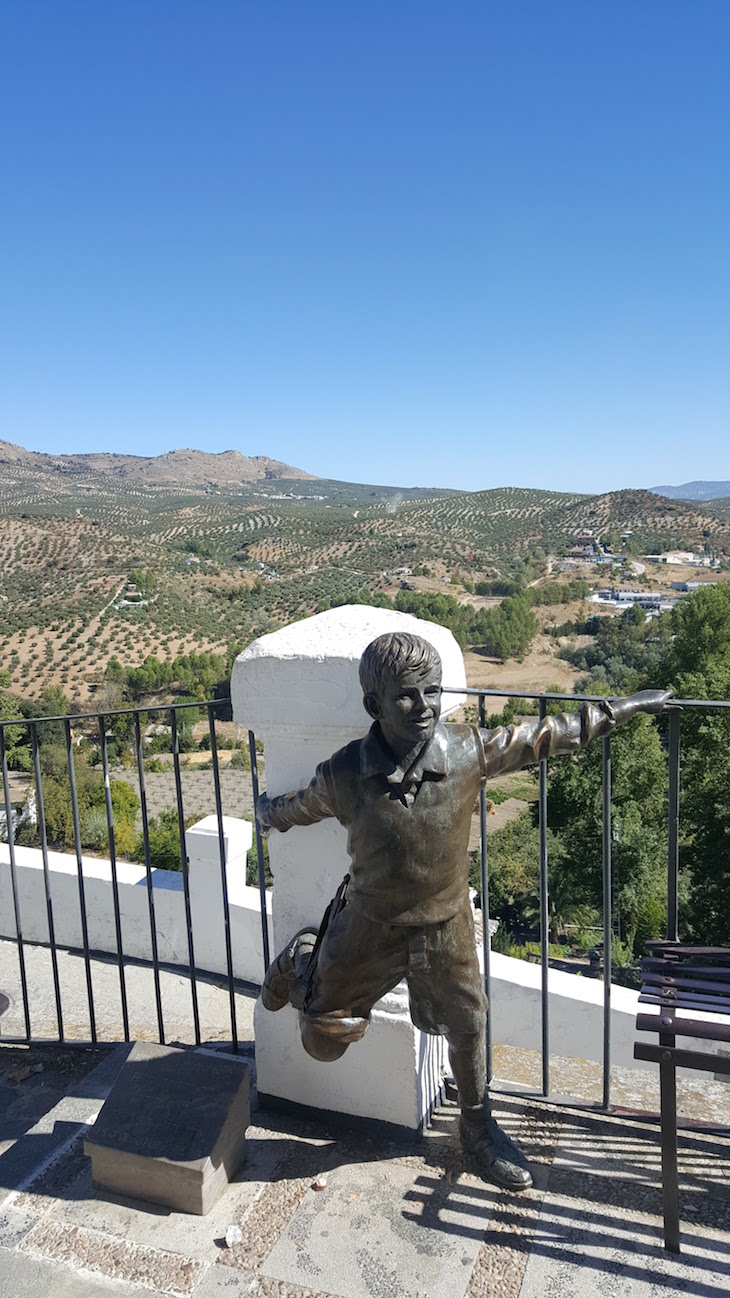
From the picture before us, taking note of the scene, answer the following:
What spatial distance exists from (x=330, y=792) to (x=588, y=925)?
19.2 metres

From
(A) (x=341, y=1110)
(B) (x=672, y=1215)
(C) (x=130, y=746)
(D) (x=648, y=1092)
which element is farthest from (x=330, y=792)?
(C) (x=130, y=746)

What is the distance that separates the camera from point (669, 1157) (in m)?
2.01

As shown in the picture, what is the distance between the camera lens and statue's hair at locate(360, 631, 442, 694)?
184 centimetres

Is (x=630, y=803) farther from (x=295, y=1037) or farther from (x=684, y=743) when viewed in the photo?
(x=295, y=1037)

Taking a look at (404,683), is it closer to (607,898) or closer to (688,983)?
(607,898)

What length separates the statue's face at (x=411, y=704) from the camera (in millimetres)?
1855

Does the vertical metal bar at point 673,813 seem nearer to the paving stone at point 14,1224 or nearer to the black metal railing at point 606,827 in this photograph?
the black metal railing at point 606,827

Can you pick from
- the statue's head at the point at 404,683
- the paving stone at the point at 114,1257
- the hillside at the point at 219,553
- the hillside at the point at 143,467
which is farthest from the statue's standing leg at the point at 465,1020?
the hillside at the point at 143,467

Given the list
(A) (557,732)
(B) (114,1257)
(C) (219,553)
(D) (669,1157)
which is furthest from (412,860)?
(C) (219,553)

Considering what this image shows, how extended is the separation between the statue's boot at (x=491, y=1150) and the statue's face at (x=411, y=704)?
1.13 m

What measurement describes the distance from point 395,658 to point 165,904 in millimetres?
2965

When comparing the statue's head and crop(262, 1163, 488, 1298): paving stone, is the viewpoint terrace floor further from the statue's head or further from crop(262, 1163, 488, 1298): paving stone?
the statue's head

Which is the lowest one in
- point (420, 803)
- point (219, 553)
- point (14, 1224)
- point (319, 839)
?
point (219, 553)

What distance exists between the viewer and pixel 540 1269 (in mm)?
1964
